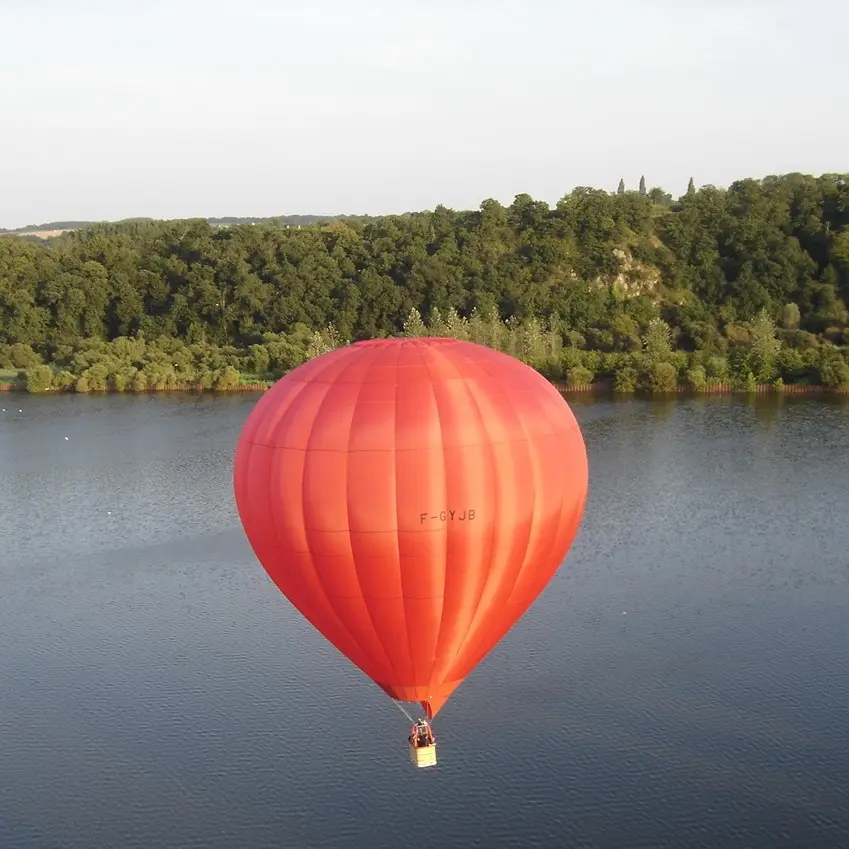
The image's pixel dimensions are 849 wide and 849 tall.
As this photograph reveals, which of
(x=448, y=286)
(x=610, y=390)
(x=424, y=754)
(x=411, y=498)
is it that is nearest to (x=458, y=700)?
(x=424, y=754)

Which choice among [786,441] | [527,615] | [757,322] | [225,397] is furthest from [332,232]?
[527,615]

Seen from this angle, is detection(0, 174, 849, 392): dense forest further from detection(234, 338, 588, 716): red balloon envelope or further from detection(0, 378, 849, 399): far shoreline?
detection(234, 338, 588, 716): red balloon envelope

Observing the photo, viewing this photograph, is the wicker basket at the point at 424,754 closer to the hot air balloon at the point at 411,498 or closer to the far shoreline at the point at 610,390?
the hot air balloon at the point at 411,498

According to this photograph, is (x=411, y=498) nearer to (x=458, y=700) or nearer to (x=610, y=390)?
(x=458, y=700)

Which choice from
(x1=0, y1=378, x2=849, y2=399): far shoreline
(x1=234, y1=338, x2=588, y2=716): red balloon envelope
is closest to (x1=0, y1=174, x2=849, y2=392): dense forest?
(x1=0, y1=378, x2=849, y2=399): far shoreline

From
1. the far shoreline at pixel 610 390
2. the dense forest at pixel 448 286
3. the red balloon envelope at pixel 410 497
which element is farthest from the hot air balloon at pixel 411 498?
the dense forest at pixel 448 286

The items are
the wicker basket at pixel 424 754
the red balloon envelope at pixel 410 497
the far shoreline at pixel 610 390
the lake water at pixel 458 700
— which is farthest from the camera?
the far shoreline at pixel 610 390

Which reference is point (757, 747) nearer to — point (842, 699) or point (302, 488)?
point (842, 699)

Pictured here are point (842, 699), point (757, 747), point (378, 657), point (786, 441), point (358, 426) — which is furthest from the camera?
point (786, 441)
